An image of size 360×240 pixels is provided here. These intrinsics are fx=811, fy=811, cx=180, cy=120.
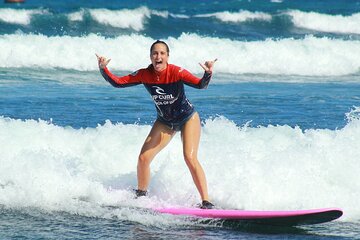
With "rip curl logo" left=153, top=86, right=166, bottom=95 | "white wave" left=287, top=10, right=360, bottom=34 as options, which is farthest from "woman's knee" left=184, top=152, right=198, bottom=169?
"white wave" left=287, top=10, right=360, bottom=34

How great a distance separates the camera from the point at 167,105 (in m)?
8.32

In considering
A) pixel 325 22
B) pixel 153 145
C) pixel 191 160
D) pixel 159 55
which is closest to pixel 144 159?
pixel 153 145

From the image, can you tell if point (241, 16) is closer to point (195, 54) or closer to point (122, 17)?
point (122, 17)

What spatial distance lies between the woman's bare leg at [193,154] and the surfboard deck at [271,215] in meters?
0.25

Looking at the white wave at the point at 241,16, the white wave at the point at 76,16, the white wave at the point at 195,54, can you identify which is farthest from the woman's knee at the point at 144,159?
the white wave at the point at 241,16

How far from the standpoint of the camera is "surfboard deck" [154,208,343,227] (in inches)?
307

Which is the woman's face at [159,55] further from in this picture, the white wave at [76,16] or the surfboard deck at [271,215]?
the white wave at [76,16]

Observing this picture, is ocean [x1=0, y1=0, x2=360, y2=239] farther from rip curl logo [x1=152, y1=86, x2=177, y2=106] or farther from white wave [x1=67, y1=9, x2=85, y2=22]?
white wave [x1=67, y1=9, x2=85, y2=22]

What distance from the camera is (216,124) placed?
1079 centimetres

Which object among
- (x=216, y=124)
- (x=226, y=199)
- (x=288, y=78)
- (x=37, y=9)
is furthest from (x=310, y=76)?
(x=37, y=9)

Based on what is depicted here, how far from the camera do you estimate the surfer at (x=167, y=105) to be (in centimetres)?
816

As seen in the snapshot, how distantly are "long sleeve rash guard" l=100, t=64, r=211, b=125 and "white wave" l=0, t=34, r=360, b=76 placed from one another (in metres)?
13.1

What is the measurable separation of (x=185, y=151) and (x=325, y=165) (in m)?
1.98

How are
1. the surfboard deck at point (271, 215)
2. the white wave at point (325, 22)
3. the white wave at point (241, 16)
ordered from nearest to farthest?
the surfboard deck at point (271, 215) → the white wave at point (325, 22) → the white wave at point (241, 16)
